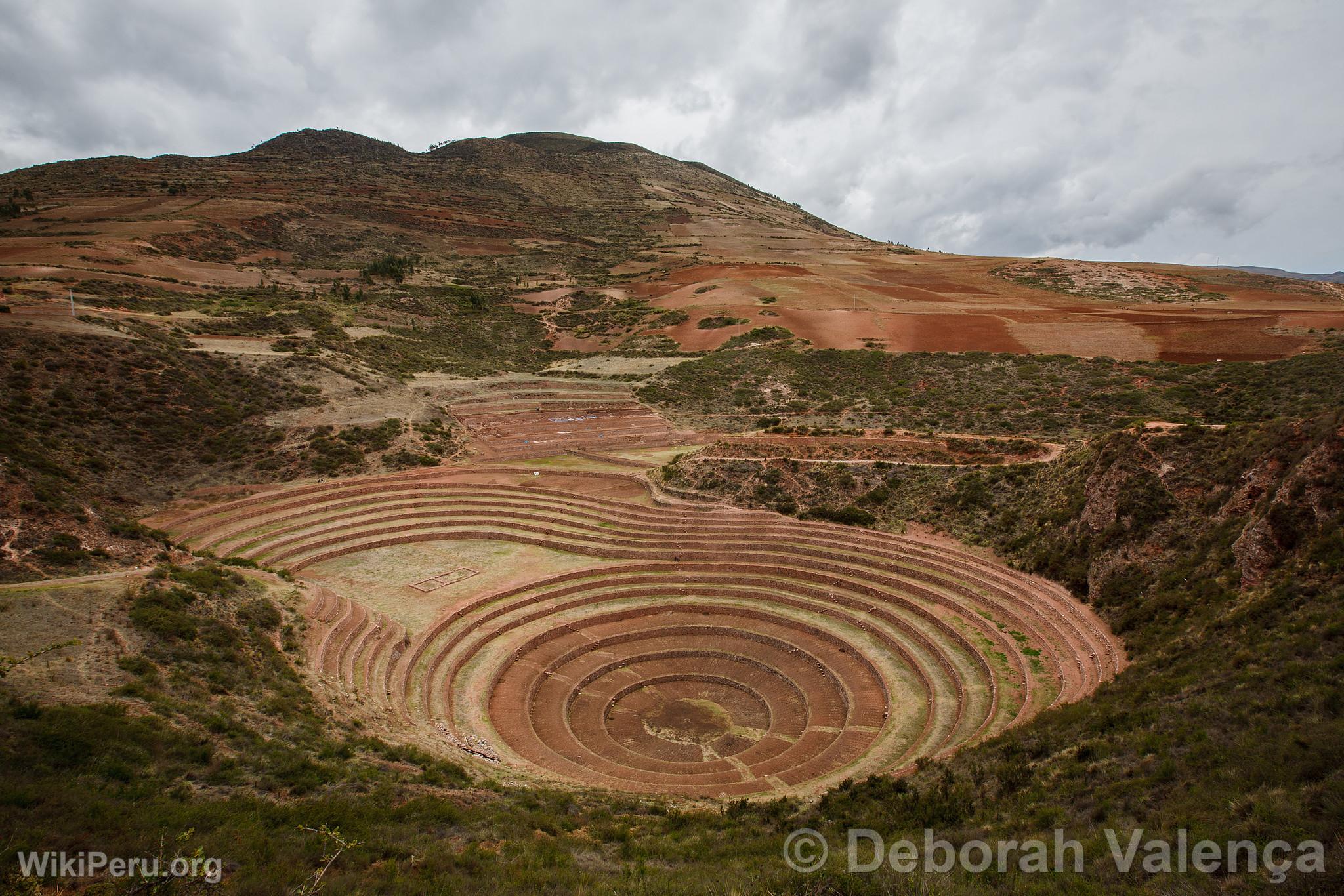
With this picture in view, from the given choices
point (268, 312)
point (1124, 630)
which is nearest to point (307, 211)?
point (268, 312)

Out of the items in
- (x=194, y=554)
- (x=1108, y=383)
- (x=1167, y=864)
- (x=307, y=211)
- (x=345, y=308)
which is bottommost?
(x=1167, y=864)

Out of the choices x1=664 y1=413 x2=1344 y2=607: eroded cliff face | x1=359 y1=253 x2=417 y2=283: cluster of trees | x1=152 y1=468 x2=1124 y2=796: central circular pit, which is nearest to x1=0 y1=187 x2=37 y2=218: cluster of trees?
x1=359 y1=253 x2=417 y2=283: cluster of trees

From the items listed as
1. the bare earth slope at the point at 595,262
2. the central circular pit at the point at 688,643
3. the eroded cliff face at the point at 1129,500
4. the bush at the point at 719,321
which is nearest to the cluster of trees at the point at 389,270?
the bare earth slope at the point at 595,262

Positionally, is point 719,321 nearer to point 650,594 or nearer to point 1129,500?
point 650,594

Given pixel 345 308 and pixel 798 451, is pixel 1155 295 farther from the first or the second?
pixel 345 308

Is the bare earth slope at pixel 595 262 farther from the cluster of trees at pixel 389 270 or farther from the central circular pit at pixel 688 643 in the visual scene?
the central circular pit at pixel 688 643

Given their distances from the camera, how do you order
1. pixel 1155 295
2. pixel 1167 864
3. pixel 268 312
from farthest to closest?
1. pixel 1155 295
2. pixel 268 312
3. pixel 1167 864
